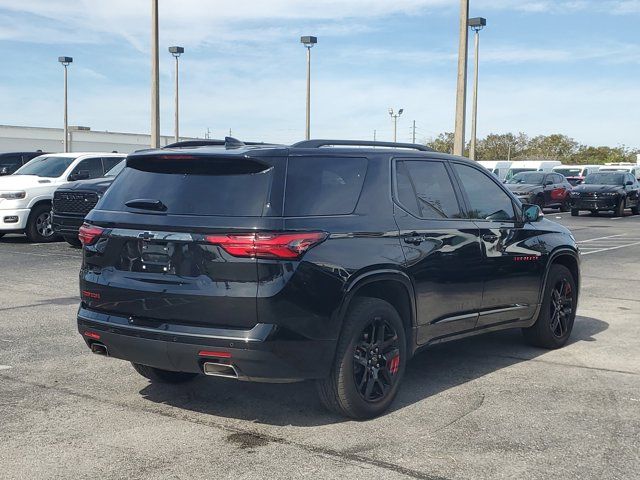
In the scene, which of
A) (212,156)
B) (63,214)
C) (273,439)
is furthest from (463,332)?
(63,214)

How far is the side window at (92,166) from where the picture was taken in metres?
18.0

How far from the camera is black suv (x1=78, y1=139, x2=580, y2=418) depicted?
4918 mm

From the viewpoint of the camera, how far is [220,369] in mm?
4984

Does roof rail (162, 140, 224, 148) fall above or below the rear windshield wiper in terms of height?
above

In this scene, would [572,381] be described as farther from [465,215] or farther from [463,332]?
[465,215]

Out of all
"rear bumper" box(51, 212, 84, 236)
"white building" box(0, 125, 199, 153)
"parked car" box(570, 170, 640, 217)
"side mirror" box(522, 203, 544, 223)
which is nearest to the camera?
"side mirror" box(522, 203, 544, 223)

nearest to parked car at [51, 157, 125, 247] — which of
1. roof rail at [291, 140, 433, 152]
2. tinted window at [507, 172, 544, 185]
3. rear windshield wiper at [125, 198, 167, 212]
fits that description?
roof rail at [291, 140, 433, 152]

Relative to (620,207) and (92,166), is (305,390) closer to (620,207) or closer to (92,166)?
(92,166)

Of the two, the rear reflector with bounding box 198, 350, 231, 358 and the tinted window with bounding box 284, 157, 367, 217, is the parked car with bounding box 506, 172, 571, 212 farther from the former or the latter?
the rear reflector with bounding box 198, 350, 231, 358

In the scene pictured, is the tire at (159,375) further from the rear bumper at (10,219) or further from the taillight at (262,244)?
the rear bumper at (10,219)

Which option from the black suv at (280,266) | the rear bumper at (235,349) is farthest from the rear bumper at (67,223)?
the rear bumper at (235,349)

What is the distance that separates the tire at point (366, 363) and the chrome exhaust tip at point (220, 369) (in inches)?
25.2

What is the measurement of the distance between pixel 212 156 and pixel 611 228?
22.1 m

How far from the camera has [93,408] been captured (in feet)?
18.7
